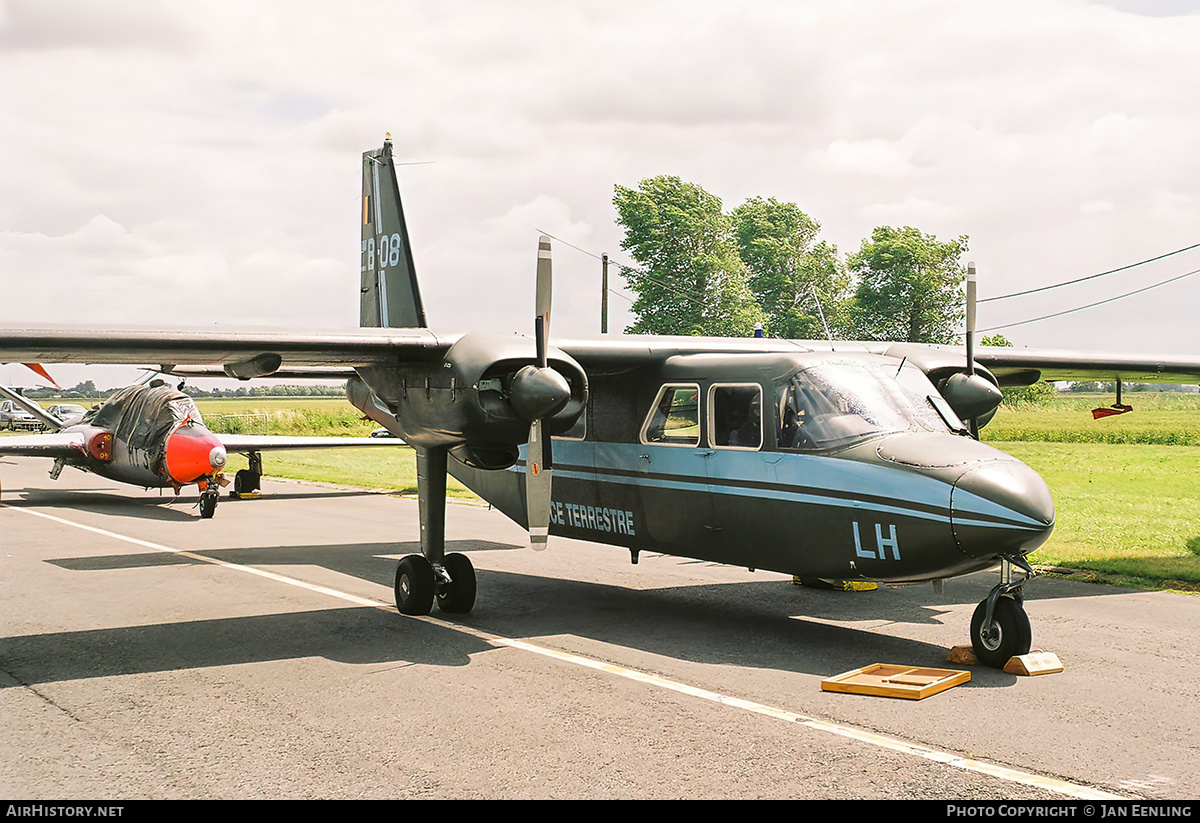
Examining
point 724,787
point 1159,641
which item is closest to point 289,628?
point 724,787

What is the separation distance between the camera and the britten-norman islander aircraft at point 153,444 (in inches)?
835

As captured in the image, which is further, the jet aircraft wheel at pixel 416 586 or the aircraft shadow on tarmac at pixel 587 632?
the jet aircraft wheel at pixel 416 586

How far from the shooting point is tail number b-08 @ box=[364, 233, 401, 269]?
47.5 ft

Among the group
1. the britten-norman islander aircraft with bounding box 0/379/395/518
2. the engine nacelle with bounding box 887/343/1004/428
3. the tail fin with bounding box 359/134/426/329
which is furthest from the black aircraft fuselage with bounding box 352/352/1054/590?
the britten-norman islander aircraft with bounding box 0/379/395/518

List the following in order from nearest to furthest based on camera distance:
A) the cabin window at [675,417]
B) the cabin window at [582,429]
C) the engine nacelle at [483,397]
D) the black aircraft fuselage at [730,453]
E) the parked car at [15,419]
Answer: the black aircraft fuselage at [730,453]
the engine nacelle at [483,397]
the cabin window at [675,417]
the cabin window at [582,429]
the parked car at [15,419]

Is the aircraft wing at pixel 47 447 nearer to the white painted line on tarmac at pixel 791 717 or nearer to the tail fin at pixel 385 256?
the tail fin at pixel 385 256

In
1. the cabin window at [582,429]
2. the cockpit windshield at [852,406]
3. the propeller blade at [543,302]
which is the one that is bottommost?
the cabin window at [582,429]

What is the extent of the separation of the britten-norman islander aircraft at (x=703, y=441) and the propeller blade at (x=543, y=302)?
16 mm

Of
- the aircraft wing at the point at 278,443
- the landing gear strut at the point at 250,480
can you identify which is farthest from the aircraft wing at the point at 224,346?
the landing gear strut at the point at 250,480

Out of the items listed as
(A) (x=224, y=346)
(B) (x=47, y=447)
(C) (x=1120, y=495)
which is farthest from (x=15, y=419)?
(A) (x=224, y=346)

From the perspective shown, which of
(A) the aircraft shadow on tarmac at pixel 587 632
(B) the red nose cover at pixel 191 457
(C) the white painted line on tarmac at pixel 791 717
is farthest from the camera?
(B) the red nose cover at pixel 191 457

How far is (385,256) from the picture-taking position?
48.6 ft

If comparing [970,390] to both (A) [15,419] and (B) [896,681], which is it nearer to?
(B) [896,681]

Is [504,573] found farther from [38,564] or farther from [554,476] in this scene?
[38,564]
